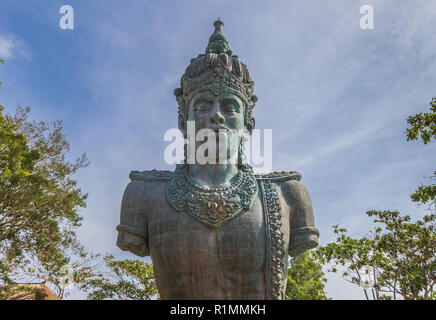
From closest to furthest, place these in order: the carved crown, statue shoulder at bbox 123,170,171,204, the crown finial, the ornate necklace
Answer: the ornate necklace
statue shoulder at bbox 123,170,171,204
the carved crown
the crown finial

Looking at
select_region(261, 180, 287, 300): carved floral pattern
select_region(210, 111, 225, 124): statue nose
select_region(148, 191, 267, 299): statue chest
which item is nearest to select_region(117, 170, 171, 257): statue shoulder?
select_region(148, 191, 267, 299): statue chest

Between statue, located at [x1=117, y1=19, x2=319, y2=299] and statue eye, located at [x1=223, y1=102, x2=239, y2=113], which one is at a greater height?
statue eye, located at [x1=223, y1=102, x2=239, y2=113]

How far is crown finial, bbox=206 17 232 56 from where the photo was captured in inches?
241

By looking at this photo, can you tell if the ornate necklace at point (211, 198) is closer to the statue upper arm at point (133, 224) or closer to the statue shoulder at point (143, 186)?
the statue shoulder at point (143, 186)

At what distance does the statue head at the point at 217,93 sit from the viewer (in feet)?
17.8

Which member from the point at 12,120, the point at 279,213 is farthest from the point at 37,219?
the point at 279,213

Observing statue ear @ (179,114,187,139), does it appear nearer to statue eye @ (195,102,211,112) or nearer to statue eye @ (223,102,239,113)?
statue eye @ (195,102,211,112)

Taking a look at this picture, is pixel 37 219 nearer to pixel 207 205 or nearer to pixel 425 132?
pixel 207 205

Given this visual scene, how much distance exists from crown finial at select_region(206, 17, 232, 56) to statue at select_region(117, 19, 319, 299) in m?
0.23

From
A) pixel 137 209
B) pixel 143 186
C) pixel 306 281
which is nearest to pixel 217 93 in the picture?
pixel 143 186

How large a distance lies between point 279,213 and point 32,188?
1264 cm

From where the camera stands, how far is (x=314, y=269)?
21.9 m

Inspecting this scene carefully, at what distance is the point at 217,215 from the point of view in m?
4.82

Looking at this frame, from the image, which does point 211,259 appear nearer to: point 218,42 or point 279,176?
point 279,176
